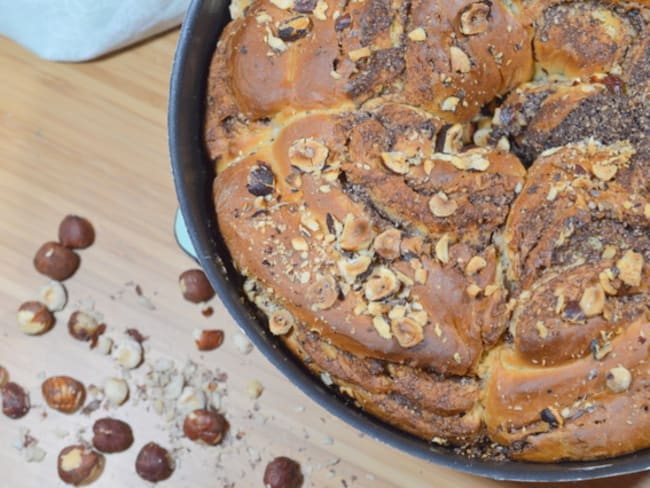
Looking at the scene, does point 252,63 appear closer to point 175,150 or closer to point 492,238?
point 175,150

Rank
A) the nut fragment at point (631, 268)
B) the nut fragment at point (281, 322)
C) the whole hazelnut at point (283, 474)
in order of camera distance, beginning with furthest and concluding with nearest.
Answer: the whole hazelnut at point (283, 474), the nut fragment at point (281, 322), the nut fragment at point (631, 268)

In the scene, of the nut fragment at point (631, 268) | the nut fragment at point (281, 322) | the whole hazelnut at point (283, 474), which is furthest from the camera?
the whole hazelnut at point (283, 474)

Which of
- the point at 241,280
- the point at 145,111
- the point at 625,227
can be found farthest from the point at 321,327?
the point at 145,111

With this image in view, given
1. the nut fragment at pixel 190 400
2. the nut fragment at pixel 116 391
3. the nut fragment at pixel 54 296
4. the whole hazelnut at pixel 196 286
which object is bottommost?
the nut fragment at pixel 116 391

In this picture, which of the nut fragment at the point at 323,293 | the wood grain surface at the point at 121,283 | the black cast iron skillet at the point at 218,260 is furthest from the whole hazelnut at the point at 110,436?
the nut fragment at the point at 323,293

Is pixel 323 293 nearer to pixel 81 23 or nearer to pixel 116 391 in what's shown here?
pixel 116 391

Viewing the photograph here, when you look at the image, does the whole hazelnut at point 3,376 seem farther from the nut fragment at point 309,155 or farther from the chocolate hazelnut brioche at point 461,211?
the nut fragment at point 309,155

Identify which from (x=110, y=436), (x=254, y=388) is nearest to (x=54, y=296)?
(x=110, y=436)
